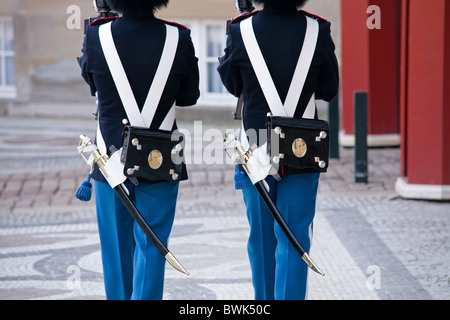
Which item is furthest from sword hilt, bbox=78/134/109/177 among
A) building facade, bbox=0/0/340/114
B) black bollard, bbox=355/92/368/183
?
building facade, bbox=0/0/340/114

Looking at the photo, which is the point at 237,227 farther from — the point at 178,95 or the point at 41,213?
the point at 178,95

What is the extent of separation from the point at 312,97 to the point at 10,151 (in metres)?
7.48

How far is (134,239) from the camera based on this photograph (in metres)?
4.31

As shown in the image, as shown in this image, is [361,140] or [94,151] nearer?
[94,151]

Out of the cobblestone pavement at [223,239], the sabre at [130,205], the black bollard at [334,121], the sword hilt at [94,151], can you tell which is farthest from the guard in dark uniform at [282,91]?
the black bollard at [334,121]

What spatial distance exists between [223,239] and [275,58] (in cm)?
272

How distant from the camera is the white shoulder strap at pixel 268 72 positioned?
4.12 meters

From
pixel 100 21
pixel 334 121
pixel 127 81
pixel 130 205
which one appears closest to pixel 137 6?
pixel 100 21

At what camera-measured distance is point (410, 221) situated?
688 cm

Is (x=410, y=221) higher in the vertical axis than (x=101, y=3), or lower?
lower

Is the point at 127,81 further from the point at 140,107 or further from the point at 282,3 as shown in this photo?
the point at 282,3
